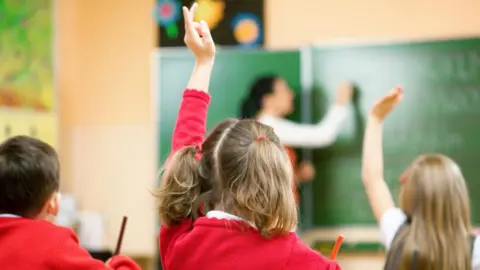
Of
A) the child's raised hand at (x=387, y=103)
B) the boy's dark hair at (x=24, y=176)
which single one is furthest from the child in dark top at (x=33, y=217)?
the child's raised hand at (x=387, y=103)

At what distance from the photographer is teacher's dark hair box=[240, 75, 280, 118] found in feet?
12.4

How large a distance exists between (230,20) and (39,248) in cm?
269

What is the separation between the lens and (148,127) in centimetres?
416

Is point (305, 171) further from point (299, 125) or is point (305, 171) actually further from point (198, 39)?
point (198, 39)

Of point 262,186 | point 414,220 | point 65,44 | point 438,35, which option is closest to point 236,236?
point 262,186

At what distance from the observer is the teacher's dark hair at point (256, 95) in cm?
379

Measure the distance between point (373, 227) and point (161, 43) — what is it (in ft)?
5.60

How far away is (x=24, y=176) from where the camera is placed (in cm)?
154

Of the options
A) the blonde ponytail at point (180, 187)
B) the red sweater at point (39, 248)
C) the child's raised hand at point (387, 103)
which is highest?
the child's raised hand at point (387, 103)

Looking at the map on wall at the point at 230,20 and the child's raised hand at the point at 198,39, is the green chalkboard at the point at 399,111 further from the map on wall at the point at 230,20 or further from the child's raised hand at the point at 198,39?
the child's raised hand at the point at 198,39

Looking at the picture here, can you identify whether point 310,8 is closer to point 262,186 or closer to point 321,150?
point 321,150

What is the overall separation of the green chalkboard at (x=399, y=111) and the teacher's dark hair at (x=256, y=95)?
264mm

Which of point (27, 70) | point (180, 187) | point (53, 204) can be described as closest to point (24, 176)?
point (53, 204)

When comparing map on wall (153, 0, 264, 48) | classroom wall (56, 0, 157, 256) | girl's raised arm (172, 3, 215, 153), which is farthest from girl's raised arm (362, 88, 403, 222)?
classroom wall (56, 0, 157, 256)
